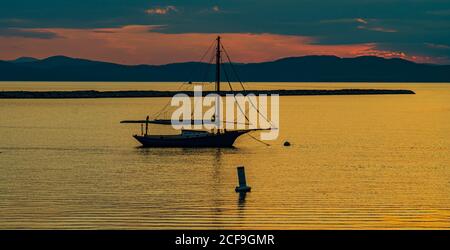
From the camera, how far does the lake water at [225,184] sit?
2152 cm

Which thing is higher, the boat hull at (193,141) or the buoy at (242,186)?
the boat hull at (193,141)

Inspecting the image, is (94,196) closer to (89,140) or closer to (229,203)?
(229,203)

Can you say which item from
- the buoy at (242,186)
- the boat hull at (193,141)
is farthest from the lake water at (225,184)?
the boat hull at (193,141)

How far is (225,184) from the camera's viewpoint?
31.3 m

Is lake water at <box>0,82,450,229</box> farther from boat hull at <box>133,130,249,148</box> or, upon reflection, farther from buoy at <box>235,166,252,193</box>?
boat hull at <box>133,130,249,148</box>

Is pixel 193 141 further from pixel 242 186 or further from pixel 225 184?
pixel 242 186

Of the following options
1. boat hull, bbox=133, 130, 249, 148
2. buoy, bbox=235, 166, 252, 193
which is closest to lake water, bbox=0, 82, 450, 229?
buoy, bbox=235, 166, 252, 193

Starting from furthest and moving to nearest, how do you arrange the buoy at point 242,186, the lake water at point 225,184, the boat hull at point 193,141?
the boat hull at point 193,141 → the buoy at point 242,186 → the lake water at point 225,184

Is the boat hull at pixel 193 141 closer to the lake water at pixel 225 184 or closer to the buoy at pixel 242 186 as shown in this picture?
the lake water at pixel 225 184

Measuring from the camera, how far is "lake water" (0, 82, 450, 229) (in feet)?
70.6

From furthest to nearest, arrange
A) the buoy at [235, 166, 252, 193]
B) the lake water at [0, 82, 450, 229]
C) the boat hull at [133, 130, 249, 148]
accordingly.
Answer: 1. the boat hull at [133, 130, 249, 148]
2. the buoy at [235, 166, 252, 193]
3. the lake water at [0, 82, 450, 229]

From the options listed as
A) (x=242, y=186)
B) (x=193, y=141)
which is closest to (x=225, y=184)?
(x=242, y=186)

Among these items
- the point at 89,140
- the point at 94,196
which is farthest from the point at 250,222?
the point at 89,140
